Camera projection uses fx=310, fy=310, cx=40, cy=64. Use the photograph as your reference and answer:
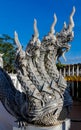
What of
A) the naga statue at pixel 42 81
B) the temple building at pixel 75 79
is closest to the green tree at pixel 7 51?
the temple building at pixel 75 79

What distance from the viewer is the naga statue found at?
5008 millimetres

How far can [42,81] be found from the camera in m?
5.12

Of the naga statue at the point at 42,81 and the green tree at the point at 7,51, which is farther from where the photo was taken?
the green tree at the point at 7,51

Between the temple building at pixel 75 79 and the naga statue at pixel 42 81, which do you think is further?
the temple building at pixel 75 79

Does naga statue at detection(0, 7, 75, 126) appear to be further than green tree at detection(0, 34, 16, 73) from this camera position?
No

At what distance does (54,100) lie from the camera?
5.03 m

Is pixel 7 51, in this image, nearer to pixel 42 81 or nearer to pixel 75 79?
pixel 75 79

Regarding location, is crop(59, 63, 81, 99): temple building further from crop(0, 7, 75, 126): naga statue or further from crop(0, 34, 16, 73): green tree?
crop(0, 7, 75, 126): naga statue

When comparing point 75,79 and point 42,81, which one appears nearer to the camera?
point 42,81

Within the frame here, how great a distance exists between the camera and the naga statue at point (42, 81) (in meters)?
5.01

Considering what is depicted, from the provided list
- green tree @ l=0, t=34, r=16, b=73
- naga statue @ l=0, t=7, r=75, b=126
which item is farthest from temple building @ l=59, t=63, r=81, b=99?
naga statue @ l=0, t=7, r=75, b=126

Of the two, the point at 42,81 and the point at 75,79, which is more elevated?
the point at 75,79

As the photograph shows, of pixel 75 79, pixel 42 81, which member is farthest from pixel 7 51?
pixel 42 81

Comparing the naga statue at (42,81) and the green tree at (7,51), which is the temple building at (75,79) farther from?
the naga statue at (42,81)
